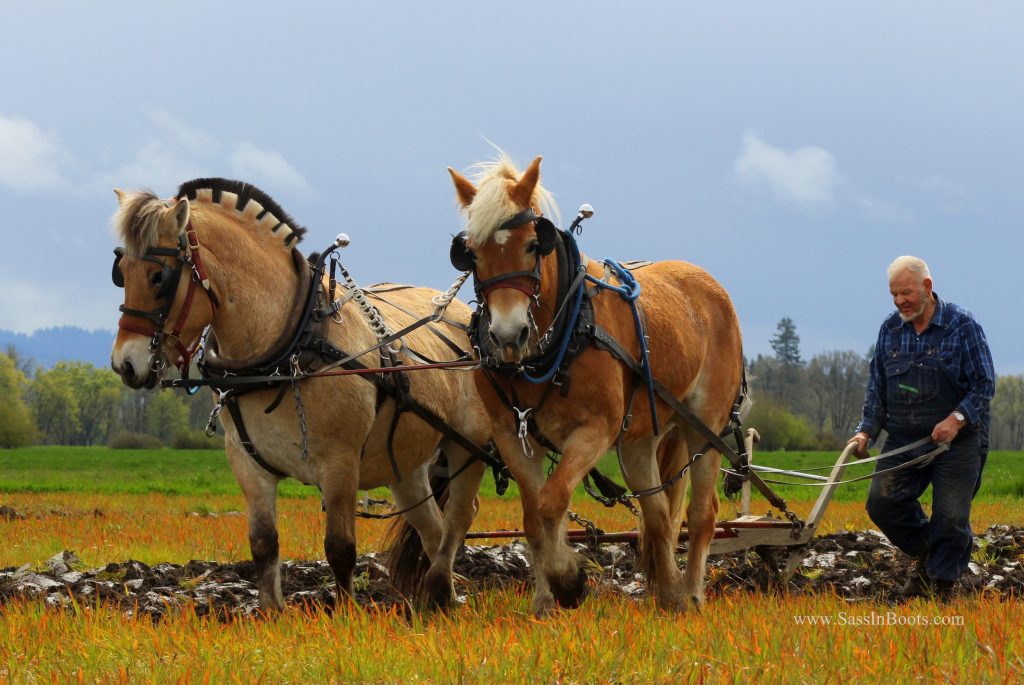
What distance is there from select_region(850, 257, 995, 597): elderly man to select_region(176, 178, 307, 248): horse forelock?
Result: 389 cm

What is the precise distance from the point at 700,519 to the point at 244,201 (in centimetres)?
329

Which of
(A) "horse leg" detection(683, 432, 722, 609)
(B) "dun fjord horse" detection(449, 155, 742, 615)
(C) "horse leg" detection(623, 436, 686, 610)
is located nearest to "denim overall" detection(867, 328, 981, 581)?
(A) "horse leg" detection(683, 432, 722, 609)

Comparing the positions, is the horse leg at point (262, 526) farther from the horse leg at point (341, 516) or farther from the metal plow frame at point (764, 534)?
the metal plow frame at point (764, 534)

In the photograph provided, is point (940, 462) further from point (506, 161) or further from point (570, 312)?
point (506, 161)

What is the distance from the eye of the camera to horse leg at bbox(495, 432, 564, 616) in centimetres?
553

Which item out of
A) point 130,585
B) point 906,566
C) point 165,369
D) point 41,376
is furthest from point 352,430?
point 41,376

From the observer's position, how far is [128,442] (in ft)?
230

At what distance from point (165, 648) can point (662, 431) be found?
10.5ft

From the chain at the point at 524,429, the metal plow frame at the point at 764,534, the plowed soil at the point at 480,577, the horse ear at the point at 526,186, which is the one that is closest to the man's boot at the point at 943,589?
the plowed soil at the point at 480,577

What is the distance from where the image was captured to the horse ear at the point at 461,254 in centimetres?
529

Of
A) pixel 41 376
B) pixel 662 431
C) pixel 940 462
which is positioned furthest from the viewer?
pixel 41 376

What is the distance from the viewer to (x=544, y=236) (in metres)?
5.27

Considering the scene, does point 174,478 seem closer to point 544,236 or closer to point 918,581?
point 918,581

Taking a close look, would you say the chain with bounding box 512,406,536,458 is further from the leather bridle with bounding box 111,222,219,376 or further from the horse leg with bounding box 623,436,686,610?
the leather bridle with bounding box 111,222,219,376
